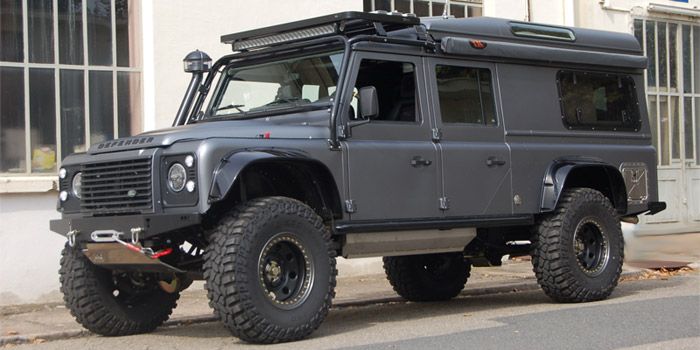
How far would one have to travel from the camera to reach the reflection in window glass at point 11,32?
10547mm

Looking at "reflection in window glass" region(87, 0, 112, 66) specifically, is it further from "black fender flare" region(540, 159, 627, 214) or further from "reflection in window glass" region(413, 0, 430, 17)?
"black fender flare" region(540, 159, 627, 214)

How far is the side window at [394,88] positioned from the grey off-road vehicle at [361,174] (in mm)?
15

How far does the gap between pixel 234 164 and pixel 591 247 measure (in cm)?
419

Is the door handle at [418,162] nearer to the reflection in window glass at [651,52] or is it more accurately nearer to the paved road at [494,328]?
the paved road at [494,328]

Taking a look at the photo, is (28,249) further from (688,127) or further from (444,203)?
(688,127)

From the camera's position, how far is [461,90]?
8.99 meters

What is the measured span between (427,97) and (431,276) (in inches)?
93.4

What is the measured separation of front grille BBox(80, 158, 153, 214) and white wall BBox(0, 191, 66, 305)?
2900 mm

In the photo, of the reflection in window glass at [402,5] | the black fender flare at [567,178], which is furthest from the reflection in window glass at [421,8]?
the black fender flare at [567,178]

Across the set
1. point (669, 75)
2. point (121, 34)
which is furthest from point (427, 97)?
point (669, 75)

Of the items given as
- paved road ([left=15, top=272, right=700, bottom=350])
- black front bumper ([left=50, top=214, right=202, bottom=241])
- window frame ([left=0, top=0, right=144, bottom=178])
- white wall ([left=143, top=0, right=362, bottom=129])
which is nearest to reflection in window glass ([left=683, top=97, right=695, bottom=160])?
paved road ([left=15, top=272, right=700, bottom=350])

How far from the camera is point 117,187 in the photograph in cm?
743

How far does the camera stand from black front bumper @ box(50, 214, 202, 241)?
6910 mm

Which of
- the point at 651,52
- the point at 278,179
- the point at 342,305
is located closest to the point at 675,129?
the point at 651,52
